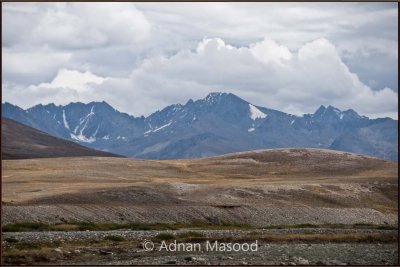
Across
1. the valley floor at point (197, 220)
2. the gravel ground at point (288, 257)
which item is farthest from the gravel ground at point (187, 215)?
the gravel ground at point (288, 257)

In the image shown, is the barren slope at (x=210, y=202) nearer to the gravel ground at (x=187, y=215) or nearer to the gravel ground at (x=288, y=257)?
the gravel ground at (x=187, y=215)

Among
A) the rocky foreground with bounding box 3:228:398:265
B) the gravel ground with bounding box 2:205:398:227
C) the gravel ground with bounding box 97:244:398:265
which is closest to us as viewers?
the gravel ground with bounding box 97:244:398:265

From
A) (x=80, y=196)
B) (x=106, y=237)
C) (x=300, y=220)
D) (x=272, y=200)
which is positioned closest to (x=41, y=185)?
(x=80, y=196)

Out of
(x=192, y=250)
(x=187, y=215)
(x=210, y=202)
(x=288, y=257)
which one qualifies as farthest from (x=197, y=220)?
(x=288, y=257)

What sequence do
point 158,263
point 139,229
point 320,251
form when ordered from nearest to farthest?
point 158,263 < point 320,251 < point 139,229

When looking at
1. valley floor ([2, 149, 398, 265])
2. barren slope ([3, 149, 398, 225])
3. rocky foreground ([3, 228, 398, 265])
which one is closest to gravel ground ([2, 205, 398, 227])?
barren slope ([3, 149, 398, 225])

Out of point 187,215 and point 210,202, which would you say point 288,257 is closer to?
point 187,215

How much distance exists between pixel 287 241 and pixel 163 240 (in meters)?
12.0

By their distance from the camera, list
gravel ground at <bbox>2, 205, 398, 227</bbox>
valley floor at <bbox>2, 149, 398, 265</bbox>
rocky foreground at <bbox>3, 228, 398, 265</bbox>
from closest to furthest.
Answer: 1. rocky foreground at <bbox>3, 228, 398, 265</bbox>
2. valley floor at <bbox>2, 149, 398, 265</bbox>
3. gravel ground at <bbox>2, 205, 398, 227</bbox>

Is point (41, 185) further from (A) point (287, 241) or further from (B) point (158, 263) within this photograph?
(B) point (158, 263)

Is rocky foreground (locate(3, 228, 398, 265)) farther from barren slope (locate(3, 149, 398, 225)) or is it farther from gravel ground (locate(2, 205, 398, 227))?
barren slope (locate(3, 149, 398, 225))

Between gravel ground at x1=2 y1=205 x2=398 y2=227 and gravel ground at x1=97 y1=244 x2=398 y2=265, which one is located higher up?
gravel ground at x1=97 y1=244 x2=398 y2=265

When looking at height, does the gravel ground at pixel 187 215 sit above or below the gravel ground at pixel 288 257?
below

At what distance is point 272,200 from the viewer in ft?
436
